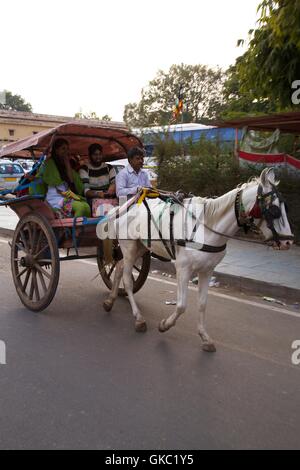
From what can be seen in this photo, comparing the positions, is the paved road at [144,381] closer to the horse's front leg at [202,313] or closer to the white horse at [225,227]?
the horse's front leg at [202,313]

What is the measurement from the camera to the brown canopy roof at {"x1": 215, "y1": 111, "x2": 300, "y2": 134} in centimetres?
831

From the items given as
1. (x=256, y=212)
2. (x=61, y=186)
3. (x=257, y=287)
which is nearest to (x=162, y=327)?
(x=256, y=212)

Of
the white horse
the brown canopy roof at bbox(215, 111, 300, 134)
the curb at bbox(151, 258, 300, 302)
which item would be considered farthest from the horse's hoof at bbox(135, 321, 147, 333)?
the brown canopy roof at bbox(215, 111, 300, 134)

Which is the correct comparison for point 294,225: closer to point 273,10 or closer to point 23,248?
point 273,10

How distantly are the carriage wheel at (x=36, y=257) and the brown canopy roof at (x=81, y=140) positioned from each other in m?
0.83

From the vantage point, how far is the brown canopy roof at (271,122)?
8.31 m

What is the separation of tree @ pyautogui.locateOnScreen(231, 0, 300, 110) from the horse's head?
12.5 ft

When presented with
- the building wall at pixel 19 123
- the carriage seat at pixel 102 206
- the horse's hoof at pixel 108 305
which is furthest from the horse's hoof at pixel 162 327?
the building wall at pixel 19 123

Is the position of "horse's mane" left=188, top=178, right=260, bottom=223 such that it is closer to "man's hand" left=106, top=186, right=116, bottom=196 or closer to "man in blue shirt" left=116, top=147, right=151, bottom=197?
"man in blue shirt" left=116, top=147, right=151, bottom=197

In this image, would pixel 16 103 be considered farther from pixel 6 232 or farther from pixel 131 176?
pixel 131 176

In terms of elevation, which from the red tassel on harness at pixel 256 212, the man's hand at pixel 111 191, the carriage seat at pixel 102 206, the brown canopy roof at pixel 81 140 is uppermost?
the brown canopy roof at pixel 81 140

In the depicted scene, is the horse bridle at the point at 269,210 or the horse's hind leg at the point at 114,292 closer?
the horse bridle at the point at 269,210

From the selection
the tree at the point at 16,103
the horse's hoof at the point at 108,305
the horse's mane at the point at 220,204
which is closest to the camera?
the horse's mane at the point at 220,204

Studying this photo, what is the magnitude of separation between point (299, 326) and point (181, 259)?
1.73 meters
